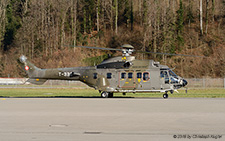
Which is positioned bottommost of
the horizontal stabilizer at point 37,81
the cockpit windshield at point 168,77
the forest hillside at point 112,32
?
the horizontal stabilizer at point 37,81

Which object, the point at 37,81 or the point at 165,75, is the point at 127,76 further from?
the point at 37,81

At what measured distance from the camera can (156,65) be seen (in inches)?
1262

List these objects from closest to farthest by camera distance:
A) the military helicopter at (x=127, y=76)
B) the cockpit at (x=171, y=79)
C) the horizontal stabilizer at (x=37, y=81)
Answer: the cockpit at (x=171, y=79) → the military helicopter at (x=127, y=76) → the horizontal stabilizer at (x=37, y=81)

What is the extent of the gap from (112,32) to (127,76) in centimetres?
6143

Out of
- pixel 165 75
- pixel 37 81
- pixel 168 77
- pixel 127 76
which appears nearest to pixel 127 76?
pixel 127 76

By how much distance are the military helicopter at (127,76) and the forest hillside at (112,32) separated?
3608 cm

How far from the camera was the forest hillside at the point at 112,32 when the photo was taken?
75812 millimetres

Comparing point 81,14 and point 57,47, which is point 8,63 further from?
point 81,14

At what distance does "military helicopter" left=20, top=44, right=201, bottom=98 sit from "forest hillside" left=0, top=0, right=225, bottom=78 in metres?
36.1

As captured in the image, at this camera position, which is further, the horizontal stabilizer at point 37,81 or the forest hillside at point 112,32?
the forest hillside at point 112,32

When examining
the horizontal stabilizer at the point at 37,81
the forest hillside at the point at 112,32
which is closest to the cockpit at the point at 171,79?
the horizontal stabilizer at the point at 37,81

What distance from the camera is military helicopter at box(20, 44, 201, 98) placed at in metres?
31.6

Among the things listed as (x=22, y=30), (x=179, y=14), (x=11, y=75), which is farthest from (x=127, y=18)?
(x=11, y=75)

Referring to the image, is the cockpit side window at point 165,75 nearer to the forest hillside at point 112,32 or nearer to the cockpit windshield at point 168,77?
the cockpit windshield at point 168,77
